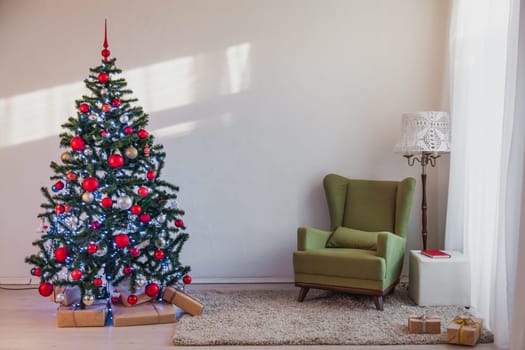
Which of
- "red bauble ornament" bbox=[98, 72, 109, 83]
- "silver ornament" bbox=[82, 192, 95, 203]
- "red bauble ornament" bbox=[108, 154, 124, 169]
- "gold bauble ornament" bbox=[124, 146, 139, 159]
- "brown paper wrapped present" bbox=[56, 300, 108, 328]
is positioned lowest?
"brown paper wrapped present" bbox=[56, 300, 108, 328]

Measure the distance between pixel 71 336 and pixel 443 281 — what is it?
8.63 ft

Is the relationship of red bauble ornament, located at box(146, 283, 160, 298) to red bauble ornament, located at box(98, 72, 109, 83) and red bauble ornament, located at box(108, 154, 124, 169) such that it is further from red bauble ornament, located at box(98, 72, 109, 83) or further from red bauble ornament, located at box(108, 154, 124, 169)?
red bauble ornament, located at box(98, 72, 109, 83)

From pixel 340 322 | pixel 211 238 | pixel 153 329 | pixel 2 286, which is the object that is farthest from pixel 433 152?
pixel 2 286

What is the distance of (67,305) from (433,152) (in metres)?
3.00

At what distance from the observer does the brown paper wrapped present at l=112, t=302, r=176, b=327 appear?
12.7ft

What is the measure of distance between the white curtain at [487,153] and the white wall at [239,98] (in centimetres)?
52

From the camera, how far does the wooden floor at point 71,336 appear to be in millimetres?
3439

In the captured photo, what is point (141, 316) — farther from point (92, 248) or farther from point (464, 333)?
point (464, 333)

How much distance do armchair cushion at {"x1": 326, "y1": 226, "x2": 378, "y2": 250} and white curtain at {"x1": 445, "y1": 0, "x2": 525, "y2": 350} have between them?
691 mm

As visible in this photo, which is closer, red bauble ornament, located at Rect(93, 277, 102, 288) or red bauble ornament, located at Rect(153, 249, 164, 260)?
red bauble ornament, located at Rect(93, 277, 102, 288)

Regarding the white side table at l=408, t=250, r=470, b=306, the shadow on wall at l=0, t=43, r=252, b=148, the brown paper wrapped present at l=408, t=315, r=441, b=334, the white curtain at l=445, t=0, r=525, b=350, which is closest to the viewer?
the white curtain at l=445, t=0, r=525, b=350

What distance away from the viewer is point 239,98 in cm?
507

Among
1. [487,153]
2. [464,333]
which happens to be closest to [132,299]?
[464,333]

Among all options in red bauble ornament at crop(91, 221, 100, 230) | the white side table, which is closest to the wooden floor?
red bauble ornament at crop(91, 221, 100, 230)
